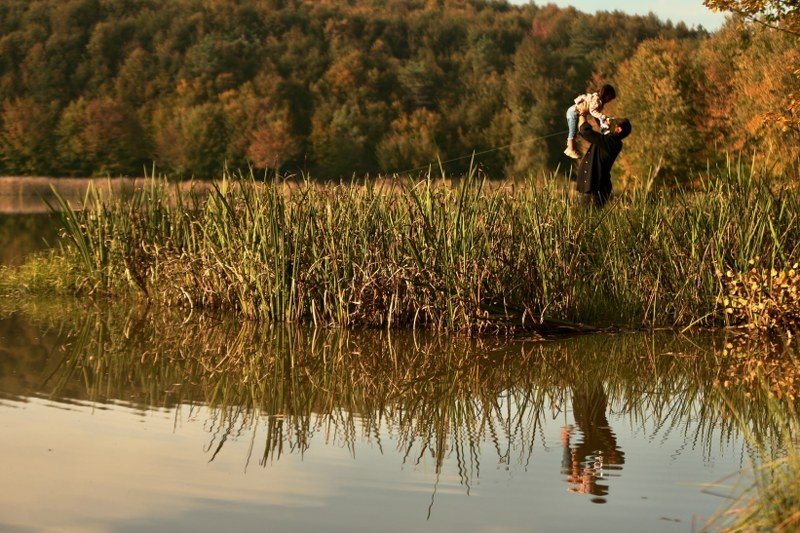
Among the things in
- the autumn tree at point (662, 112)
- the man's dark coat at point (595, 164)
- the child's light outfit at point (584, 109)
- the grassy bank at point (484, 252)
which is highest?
the autumn tree at point (662, 112)

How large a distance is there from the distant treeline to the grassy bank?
1543 inches

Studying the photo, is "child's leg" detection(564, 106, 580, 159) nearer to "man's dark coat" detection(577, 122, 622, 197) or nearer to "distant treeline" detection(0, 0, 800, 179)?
"man's dark coat" detection(577, 122, 622, 197)

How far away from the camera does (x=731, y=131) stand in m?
33.6

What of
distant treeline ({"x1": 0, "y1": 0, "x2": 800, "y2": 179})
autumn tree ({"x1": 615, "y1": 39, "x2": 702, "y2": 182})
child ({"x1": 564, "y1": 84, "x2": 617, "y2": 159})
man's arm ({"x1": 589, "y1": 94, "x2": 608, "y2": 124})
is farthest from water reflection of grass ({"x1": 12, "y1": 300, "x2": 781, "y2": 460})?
distant treeline ({"x1": 0, "y1": 0, "x2": 800, "y2": 179})

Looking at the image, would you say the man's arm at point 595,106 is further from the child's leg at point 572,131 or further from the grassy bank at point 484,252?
the grassy bank at point 484,252

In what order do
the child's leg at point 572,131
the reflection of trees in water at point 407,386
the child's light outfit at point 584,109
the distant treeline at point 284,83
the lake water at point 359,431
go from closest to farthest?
the lake water at point 359,431, the reflection of trees in water at point 407,386, the child's leg at point 572,131, the child's light outfit at point 584,109, the distant treeline at point 284,83

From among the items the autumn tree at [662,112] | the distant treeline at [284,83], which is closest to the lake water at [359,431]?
the autumn tree at [662,112]

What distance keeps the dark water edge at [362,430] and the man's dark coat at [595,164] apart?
6.91 feet

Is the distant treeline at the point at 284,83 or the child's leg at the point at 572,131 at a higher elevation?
the distant treeline at the point at 284,83

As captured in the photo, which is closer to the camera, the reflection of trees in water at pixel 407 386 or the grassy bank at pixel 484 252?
the reflection of trees in water at pixel 407 386

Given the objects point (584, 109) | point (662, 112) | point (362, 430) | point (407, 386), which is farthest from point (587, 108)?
point (662, 112)

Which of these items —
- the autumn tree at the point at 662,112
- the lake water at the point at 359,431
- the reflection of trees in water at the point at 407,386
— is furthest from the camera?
the autumn tree at the point at 662,112

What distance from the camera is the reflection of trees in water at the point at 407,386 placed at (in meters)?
6.05

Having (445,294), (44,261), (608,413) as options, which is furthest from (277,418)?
(44,261)
